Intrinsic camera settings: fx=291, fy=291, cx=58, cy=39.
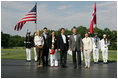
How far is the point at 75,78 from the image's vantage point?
10164 millimetres

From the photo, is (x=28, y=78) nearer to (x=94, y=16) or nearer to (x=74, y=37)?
(x=74, y=37)

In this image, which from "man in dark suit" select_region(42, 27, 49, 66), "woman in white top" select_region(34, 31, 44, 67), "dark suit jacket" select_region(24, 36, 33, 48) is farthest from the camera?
"dark suit jacket" select_region(24, 36, 33, 48)

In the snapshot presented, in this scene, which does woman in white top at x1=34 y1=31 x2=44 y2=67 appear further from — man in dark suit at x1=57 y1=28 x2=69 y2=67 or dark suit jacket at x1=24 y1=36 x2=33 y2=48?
dark suit jacket at x1=24 y1=36 x2=33 y2=48

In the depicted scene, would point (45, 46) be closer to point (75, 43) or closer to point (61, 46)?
point (61, 46)

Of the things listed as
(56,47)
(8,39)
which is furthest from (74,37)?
(8,39)

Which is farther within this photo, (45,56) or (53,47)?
(45,56)

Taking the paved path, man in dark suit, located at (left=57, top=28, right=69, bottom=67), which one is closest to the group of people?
man in dark suit, located at (left=57, top=28, right=69, bottom=67)

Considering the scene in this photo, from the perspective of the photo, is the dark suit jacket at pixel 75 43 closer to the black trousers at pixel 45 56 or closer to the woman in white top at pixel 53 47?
the woman in white top at pixel 53 47

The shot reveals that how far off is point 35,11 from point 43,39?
3877 mm

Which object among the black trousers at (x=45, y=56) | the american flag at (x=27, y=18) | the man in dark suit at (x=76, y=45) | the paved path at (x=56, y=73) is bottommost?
the paved path at (x=56, y=73)

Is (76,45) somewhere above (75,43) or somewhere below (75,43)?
below

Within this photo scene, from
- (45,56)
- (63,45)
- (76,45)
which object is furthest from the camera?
(45,56)

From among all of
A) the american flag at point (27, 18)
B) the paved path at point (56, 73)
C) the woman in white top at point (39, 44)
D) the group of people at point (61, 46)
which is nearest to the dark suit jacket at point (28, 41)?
the american flag at point (27, 18)

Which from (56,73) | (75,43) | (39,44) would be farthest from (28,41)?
(56,73)
